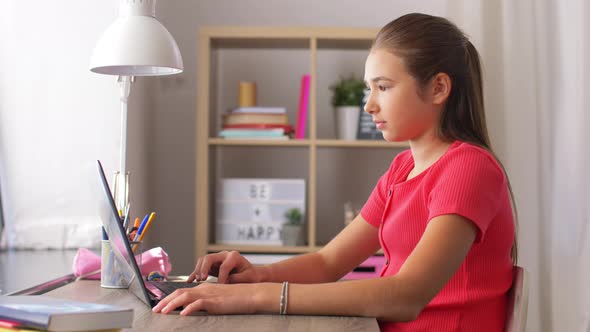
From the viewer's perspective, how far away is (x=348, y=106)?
3014 millimetres

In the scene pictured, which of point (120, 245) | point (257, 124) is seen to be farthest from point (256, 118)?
point (120, 245)

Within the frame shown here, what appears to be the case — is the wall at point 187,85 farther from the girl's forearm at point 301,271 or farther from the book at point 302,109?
the girl's forearm at point 301,271

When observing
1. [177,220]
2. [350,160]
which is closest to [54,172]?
[177,220]

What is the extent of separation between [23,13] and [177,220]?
118cm

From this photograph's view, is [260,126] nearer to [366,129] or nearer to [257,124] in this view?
[257,124]

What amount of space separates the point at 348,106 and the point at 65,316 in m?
2.20

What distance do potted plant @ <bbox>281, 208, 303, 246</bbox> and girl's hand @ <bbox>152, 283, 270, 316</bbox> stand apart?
180 cm

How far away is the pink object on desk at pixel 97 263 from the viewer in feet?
5.09

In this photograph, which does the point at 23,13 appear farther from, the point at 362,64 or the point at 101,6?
the point at 362,64

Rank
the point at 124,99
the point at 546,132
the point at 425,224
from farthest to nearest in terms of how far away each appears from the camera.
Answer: the point at 546,132
the point at 124,99
the point at 425,224

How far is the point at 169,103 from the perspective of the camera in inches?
129

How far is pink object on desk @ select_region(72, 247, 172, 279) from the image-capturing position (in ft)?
5.09

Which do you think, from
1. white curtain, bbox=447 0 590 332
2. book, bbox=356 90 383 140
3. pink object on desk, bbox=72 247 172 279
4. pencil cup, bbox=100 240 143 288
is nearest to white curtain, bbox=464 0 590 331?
white curtain, bbox=447 0 590 332

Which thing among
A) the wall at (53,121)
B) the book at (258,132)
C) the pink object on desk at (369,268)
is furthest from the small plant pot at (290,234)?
the wall at (53,121)
